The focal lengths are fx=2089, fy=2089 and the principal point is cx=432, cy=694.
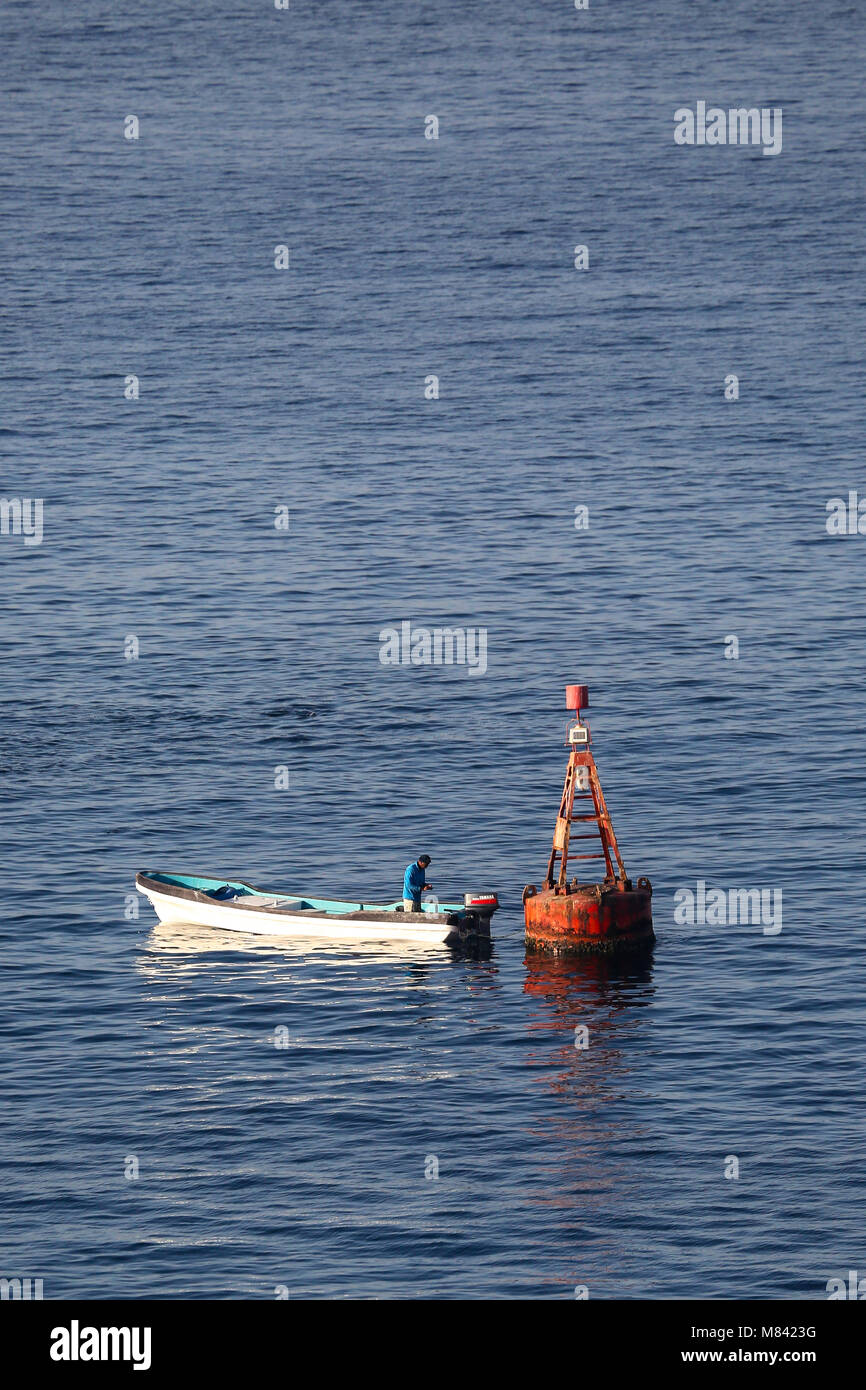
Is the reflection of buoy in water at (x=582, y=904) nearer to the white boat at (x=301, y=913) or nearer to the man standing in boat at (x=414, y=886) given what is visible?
the white boat at (x=301, y=913)

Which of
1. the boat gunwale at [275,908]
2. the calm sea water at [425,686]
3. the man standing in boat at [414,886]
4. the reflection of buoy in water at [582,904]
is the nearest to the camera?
the calm sea water at [425,686]

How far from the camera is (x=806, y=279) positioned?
170250 millimetres

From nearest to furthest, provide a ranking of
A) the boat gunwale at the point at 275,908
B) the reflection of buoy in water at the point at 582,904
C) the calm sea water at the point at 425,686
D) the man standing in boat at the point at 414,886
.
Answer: the calm sea water at the point at 425,686, the reflection of buoy in water at the point at 582,904, the man standing in boat at the point at 414,886, the boat gunwale at the point at 275,908

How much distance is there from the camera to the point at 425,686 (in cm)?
9256

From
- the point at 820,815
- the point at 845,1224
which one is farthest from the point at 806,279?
the point at 845,1224

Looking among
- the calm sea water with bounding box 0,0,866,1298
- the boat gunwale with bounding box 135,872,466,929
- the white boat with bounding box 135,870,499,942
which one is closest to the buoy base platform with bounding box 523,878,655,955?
the calm sea water with bounding box 0,0,866,1298

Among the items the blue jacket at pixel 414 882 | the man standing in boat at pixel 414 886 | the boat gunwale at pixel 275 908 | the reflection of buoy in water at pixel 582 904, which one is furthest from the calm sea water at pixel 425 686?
the blue jacket at pixel 414 882

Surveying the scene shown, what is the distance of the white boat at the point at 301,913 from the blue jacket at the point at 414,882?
0.52m

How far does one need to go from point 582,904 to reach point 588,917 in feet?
1.32

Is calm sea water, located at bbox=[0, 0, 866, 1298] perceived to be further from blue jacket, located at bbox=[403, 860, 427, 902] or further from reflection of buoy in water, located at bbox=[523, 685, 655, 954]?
blue jacket, located at bbox=[403, 860, 427, 902]

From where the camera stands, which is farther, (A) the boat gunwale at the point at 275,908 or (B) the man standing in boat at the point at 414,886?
(A) the boat gunwale at the point at 275,908

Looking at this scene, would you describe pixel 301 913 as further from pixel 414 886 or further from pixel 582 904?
pixel 582 904

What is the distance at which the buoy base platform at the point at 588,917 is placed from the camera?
56938mm
